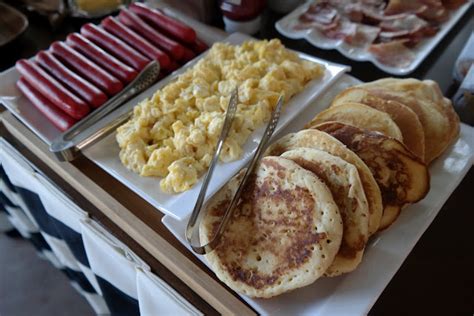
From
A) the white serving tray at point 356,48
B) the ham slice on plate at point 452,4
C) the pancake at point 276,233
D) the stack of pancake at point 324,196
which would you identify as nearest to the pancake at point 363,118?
the stack of pancake at point 324,196

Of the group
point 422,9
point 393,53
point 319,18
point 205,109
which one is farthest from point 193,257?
point 422,9

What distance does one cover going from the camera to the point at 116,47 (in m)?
1.41

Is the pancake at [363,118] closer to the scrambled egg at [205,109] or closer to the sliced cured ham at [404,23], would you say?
the scrambled egg at [205,109]

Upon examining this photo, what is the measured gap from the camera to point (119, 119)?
120cm

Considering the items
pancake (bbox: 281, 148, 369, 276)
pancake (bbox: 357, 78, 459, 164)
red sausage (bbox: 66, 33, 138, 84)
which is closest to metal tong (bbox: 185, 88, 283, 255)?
pancake (bbox: 281, 148, 369, 276)

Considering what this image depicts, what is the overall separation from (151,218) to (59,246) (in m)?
0.71

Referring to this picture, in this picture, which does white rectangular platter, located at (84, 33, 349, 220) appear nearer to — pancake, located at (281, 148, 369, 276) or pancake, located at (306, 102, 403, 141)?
pancake, located at (306, 102, 403, 141)

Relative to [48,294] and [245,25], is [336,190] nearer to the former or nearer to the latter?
[245,25]

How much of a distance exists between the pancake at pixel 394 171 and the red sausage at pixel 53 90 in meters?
0.80

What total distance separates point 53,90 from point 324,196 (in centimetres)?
91

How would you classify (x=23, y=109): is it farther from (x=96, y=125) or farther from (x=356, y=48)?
(x=356, y=48)

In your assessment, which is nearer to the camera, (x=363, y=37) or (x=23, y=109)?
(x=23, y=109)

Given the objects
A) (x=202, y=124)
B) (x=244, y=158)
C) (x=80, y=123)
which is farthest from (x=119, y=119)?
(x=244, y=158)

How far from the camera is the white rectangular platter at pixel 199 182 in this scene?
3.11ft
